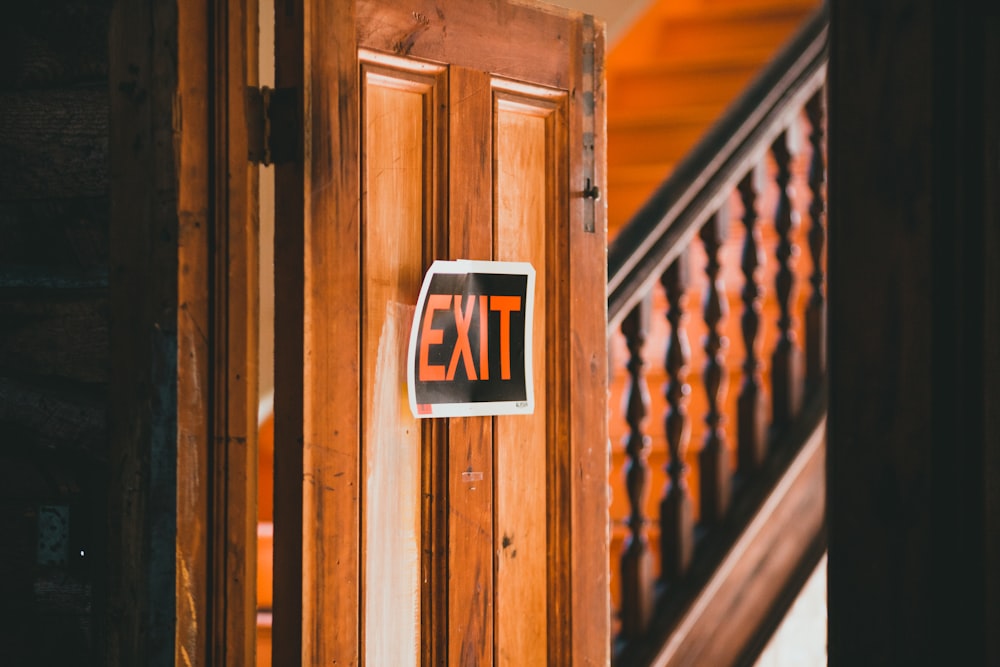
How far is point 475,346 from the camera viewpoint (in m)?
2.02

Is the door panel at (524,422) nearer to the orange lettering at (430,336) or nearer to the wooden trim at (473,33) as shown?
the wooden trim at (473,33)

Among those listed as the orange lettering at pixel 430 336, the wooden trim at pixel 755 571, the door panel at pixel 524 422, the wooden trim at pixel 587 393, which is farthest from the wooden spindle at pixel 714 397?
the orange lettering at pixel 430 336

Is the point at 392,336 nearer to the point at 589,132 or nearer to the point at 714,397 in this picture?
the point at 589,132

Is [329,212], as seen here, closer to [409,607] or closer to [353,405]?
[353,405]

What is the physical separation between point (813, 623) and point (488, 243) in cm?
154

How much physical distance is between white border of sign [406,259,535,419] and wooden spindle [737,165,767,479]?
43.2 inches

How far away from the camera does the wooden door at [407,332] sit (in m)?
1.78

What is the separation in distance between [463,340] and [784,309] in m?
1.40

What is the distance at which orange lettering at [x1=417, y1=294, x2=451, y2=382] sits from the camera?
193 centimetres

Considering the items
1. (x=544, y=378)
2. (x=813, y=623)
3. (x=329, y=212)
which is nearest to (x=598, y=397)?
(x=544, y=378)
